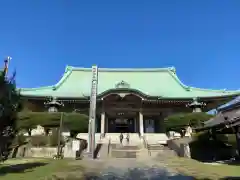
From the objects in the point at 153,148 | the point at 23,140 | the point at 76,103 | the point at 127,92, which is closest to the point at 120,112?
the point at 127,92

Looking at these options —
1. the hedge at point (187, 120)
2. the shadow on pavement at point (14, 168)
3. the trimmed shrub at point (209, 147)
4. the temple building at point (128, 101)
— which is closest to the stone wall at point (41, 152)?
the shadow on pavement at point (14, 168)

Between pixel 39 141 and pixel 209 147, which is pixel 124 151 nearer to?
pixel 209 147

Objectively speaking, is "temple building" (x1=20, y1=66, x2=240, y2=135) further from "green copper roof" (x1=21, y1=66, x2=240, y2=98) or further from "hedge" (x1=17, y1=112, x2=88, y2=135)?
"hedge" (x1=17, y1=112, x2=88, y2=135)

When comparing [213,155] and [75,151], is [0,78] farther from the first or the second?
[213,155]

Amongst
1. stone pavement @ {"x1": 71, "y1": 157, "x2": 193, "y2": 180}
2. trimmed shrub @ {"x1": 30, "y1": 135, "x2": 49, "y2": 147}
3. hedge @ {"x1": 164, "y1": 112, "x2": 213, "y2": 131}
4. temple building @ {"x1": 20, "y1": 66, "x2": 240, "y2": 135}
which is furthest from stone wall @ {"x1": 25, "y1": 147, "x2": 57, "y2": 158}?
hedge @ {"x1": 164, "y1": 112, "x2": 213, "y2": 131}

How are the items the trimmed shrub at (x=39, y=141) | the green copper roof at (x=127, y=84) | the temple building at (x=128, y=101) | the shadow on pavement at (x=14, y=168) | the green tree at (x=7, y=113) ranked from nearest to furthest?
the green tree at (x=7, y=113) < the shadow on pavement at (x=14, y=168) < the trimmed shrub at (x=39, y=141) < the temple building at (x=128, y=101) < the green copper roof at (x=127, y=84)

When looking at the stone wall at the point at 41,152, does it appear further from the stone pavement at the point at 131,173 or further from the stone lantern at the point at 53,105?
the stone pavement at the point at 131,173

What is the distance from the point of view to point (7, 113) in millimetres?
10281

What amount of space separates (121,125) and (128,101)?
19.0 feet

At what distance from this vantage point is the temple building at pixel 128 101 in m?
30.8

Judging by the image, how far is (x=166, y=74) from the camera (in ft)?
142

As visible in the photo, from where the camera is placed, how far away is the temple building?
30.8 m

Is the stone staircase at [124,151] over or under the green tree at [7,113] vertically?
under

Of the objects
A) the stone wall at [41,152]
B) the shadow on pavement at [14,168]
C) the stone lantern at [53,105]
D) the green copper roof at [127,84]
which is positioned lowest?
the shadow on pavement at [14,168]
